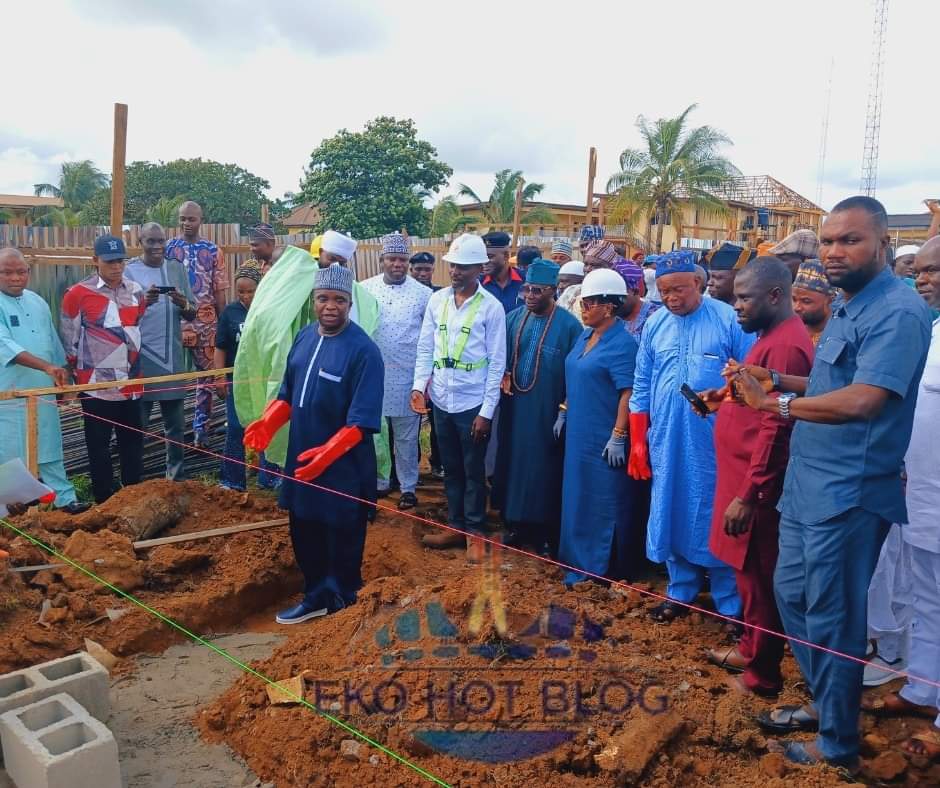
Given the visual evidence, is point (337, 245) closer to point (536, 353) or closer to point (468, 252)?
point (468, 252)

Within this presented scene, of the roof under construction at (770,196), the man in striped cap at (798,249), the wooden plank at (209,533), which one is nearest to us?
the wooden plank at (209,533)

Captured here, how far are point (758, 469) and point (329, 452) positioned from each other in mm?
2037

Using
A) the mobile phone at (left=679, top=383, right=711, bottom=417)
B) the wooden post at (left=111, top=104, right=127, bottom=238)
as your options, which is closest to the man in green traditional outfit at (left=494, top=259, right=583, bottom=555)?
the mobile phone at (left=679, top=383, right=711, bottom=417)

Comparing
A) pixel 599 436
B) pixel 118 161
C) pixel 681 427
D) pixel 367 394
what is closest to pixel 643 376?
pixel 681 427

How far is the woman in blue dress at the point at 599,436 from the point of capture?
170 inches

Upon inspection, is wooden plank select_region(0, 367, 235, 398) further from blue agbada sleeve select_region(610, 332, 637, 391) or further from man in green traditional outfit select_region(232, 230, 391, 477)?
blue agbada sleeve select_region(610, 332, 637, 391)

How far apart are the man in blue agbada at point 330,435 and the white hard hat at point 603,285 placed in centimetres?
125

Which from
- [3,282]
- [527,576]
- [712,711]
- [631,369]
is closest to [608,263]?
[631,369]

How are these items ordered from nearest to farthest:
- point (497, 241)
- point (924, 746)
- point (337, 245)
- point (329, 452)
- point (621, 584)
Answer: point (924, 746)
point (329, 452)
point (621, 584)
point (337, 245)
point (497, 241)

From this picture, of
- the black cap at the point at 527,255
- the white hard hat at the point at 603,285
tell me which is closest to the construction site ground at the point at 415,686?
the white hard hat at the point at 603,285

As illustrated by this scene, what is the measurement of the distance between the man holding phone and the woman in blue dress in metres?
3.07

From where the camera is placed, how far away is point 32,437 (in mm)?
4844

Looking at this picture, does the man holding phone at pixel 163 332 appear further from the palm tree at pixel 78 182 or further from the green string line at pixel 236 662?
the palm tree at pixel 78 182

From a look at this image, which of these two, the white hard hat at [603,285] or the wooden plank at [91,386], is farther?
the wooden plank at [91,386]
